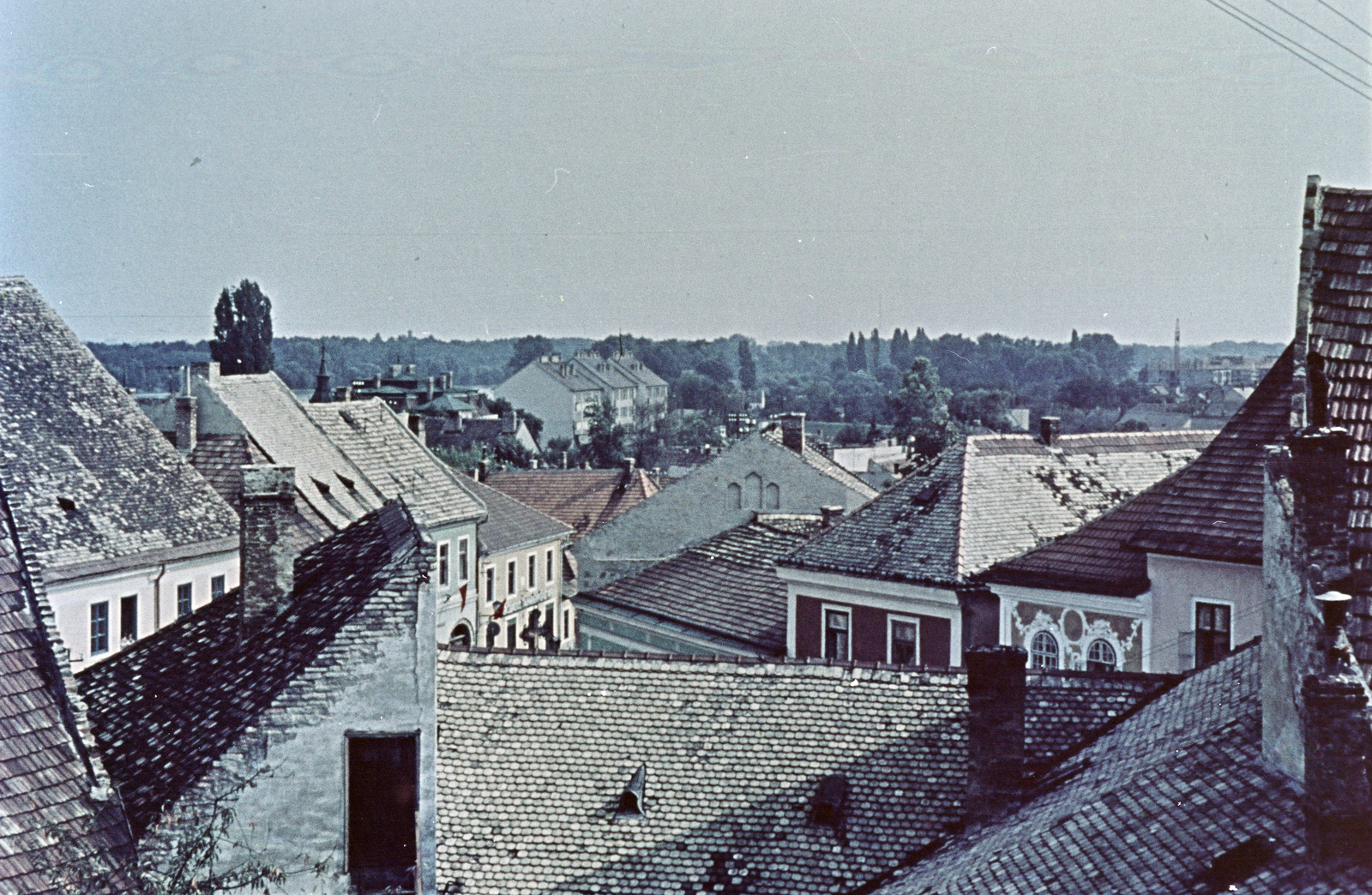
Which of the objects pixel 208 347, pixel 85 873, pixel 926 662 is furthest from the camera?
pixel 208 347

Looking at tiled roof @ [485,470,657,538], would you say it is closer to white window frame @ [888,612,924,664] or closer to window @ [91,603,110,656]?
window @ [91,603,110,656]

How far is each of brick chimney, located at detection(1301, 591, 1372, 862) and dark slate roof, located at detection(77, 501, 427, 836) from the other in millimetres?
7629

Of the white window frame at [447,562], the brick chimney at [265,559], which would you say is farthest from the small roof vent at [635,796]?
the white window frame at [447,562]

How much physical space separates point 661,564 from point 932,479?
770 centimetres

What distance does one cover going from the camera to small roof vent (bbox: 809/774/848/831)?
1631 centimetres

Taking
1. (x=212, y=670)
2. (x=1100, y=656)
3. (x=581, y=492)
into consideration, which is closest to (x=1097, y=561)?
(x=1100, y=656)

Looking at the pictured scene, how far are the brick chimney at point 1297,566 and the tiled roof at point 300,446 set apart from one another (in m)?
29.2

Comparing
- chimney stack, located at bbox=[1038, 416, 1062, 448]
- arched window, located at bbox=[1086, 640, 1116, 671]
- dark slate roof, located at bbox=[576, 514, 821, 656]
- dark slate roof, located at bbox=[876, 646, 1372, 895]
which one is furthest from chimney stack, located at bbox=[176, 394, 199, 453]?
dark slate roof, located at bbox=[876, 646, 1372, 895]

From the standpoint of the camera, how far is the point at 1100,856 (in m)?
11.4

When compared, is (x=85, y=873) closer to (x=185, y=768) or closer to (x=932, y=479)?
(x=185, y=768)

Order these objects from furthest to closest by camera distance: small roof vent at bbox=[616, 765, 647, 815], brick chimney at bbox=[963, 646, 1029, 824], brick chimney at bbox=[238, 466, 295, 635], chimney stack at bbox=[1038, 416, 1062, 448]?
chimney stack at bbox=[1038, 416, 1062, 448] → small roof vent at bbox=[616, 765, 647, 815] → brick chimney at bbox=[963, 646, 1029, 824] → brick chimney at bbox=[238, 466, 295, 635]

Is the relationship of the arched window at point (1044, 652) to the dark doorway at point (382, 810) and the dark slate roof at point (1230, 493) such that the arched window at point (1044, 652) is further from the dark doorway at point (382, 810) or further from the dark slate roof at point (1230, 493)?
the dark doorway at point (382, 810)

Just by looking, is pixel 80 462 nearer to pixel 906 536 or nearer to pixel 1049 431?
pixel 906 536

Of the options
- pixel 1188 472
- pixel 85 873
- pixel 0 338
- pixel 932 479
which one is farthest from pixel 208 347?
pixel 85 873
